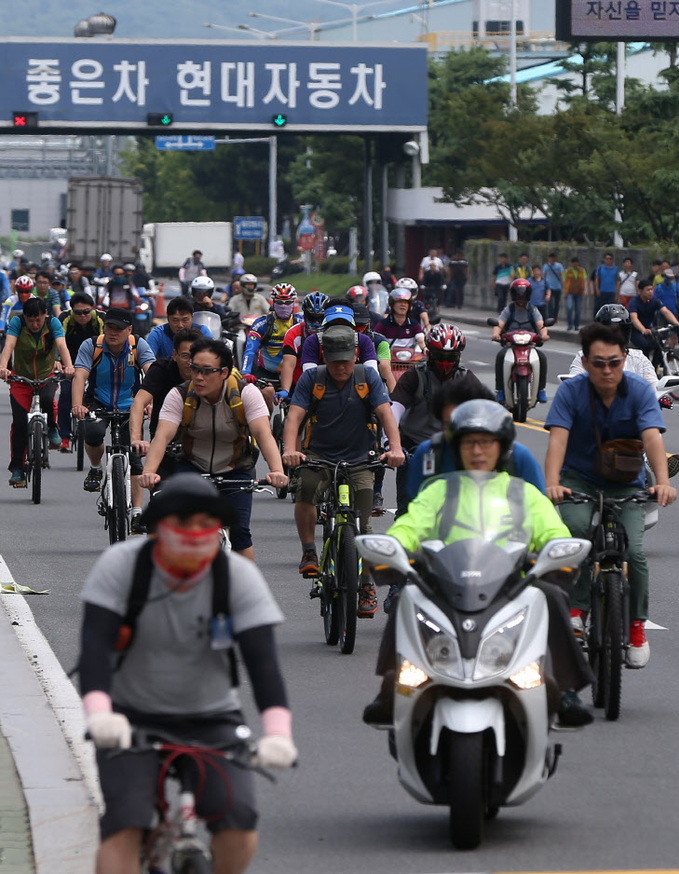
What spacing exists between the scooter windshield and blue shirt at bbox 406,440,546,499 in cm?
56

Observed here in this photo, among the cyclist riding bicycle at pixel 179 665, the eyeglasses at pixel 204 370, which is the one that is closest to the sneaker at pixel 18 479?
the eyeglasses at pixel 204 370

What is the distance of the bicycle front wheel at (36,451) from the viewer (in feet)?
56.4

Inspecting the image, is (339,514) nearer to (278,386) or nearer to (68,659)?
(68,659)

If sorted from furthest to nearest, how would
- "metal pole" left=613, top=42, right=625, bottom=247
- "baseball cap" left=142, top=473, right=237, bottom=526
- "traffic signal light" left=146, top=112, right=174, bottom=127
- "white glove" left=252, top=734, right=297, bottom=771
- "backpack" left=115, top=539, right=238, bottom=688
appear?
"metal pole" left=613, top=42, right=625, bottom=247
"traffic signal light" left=146, top=112, right=174, bottom=127
"backpack" left=115, top=539, right=238, bottom=688
"baseball cap" left=142, top=473, right=237, bottom=526
"white glove" left=252, top=734, right=297, bottom=771

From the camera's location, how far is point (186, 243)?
7981cm

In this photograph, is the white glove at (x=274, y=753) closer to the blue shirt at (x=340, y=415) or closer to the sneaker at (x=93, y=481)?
the blue shirt at (x=340, y=415)

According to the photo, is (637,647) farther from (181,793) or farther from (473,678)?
(181,793)

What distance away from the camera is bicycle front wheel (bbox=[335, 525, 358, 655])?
10.2m

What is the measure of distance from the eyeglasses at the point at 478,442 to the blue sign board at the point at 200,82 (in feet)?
134

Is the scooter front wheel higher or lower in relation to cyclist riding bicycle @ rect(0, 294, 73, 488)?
lower

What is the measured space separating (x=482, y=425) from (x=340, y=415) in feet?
14.0

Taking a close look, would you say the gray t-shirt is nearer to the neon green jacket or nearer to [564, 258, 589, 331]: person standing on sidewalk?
the neon green jacket

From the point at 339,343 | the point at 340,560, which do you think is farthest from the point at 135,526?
the point at 340,560

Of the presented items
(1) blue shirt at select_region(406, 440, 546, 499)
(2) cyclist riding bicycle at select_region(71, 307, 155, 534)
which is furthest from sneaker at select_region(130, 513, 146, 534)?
(1) blue shirt at select_region(406, 440, 546, 499)
